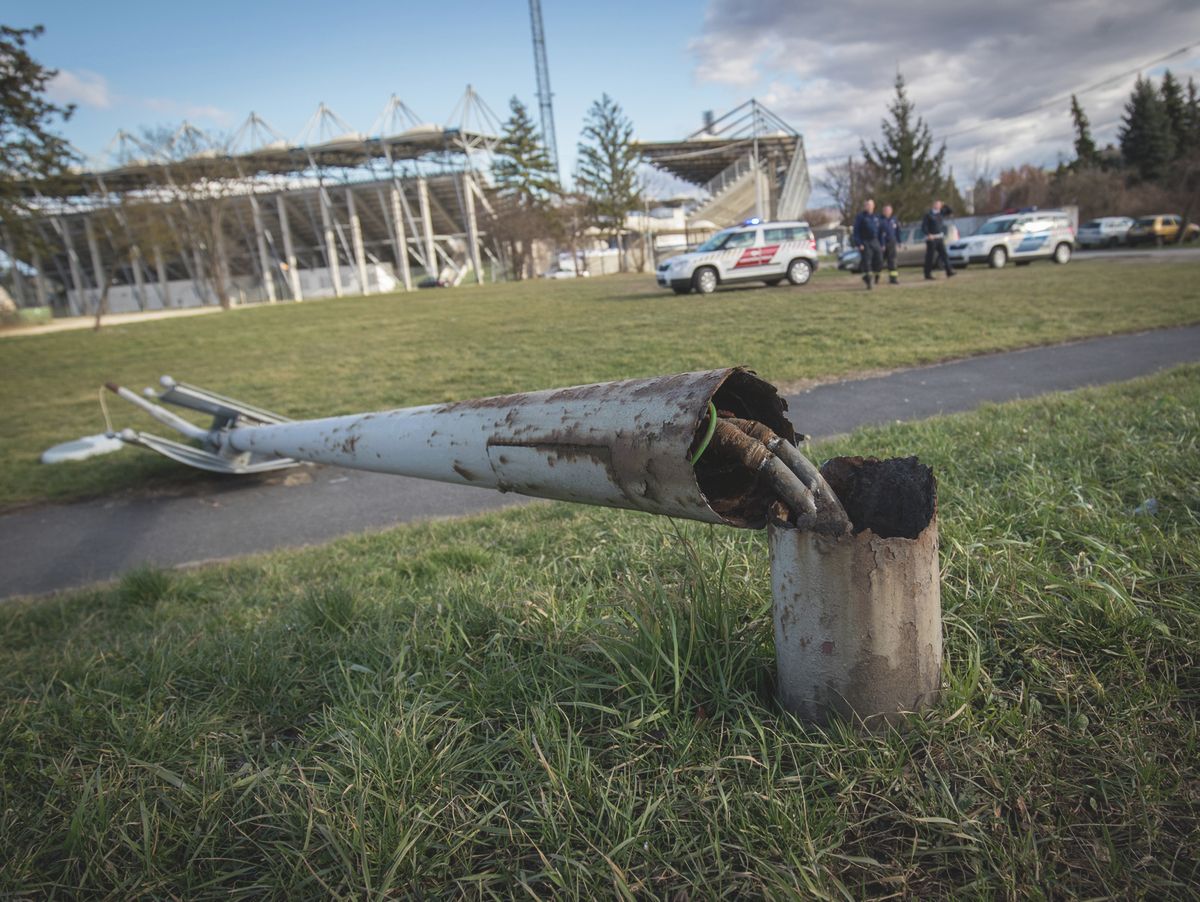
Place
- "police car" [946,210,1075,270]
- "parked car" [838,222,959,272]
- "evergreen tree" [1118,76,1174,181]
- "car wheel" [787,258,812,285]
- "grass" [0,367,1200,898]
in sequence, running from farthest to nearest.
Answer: "evergreen tree" [1118,76,1174,181] < "parked car" [838,222,959,272] < "police car" [946,210,1075,270] < "car wheel" [787,258,812,285] < "grass" [0,367,1200,898]

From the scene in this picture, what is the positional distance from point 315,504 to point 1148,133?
7160 centimetres

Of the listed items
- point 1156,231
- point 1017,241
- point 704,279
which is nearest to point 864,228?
point 704,279

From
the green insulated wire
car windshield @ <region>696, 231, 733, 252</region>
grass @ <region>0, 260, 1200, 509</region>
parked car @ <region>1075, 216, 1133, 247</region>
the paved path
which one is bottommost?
the paved path

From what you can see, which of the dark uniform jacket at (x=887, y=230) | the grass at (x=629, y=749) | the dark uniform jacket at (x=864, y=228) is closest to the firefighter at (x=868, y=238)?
the dark uniform jacket at (x=864, y=228)

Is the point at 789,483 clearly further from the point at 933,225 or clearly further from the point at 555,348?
the point at 933,225

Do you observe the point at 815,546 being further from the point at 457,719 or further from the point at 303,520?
the point at 303,520

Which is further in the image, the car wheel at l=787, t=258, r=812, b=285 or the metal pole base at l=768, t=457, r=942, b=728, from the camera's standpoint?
the car wheel at l=787, t=258, r=812, b=285

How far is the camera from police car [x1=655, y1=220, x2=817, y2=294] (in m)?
21.3

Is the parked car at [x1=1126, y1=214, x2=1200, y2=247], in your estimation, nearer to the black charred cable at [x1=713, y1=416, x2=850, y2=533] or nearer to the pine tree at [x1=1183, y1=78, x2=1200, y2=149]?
the pine tree at [x1=1183, y1=78, x2=1200, y2=149]

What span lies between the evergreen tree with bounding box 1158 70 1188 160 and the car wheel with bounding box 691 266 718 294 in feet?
184

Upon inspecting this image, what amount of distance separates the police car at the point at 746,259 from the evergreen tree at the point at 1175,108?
53281 millimetres

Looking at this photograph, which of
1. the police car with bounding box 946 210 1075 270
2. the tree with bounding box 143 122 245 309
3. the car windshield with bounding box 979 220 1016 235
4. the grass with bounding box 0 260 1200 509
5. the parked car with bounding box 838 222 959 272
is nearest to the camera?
the grass with bounding box 0 260 1200 509

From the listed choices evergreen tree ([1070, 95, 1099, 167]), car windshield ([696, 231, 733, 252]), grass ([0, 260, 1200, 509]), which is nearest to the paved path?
grass ([0, 260, 1200, 509])

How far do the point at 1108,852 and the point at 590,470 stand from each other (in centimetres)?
109
